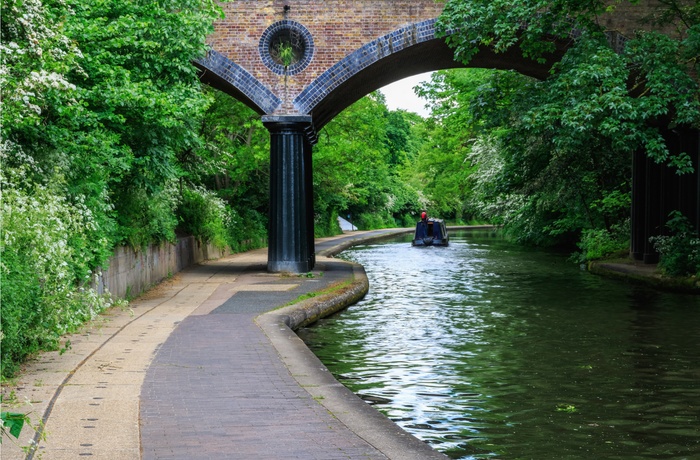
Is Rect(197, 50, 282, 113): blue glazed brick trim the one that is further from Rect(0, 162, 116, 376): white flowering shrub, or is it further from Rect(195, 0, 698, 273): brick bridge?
Rect(0, 162, 116, 376): white flowering shrub

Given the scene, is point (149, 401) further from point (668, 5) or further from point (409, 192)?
point (409, 192)

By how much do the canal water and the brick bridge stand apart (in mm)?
2646

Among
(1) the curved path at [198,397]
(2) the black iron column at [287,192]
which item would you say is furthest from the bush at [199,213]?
(1) the curved path at [198,397]

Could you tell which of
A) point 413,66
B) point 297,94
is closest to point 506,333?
point 297,94

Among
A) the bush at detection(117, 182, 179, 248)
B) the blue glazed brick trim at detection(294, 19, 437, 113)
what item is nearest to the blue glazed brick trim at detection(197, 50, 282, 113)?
the blue glazed brick trim at detection(294, 19, 437, 113)

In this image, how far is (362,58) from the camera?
66.5 ft

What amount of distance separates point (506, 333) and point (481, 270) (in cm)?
1260

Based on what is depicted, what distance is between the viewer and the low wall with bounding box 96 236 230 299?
Answer: 1437 cm

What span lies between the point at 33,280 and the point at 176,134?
25.4 ft

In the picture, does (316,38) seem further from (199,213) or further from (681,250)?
(681,250)

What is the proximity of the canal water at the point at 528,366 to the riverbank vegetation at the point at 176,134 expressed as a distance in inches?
117

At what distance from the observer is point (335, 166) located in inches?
1367

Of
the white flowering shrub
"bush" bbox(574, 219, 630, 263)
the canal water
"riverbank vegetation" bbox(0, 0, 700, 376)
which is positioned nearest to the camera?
the canal water

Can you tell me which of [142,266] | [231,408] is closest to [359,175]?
[142,266]
